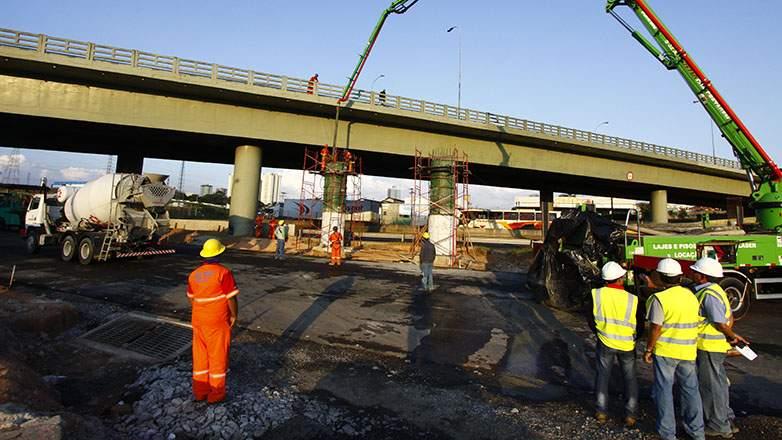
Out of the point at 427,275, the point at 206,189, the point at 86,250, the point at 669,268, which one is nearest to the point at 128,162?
the point at 86,250

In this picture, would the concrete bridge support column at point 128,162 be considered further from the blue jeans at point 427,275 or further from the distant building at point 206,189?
the distant building at point 206,189

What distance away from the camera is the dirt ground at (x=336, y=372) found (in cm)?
367

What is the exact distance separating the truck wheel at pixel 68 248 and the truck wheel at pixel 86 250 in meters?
0.38

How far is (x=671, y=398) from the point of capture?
368 cm

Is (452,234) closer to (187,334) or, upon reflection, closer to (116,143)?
(187,334)

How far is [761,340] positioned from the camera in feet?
24.2

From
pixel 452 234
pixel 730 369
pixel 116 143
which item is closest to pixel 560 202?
pixel 452 234

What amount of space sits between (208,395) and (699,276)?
5536 mm

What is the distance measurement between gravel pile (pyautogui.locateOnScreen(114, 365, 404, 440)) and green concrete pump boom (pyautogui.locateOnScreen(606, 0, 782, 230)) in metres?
16.4

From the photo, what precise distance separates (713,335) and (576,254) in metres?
4.93

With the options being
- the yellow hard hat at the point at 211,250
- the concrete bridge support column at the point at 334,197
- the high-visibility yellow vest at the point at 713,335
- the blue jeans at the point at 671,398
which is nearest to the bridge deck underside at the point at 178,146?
the concrete bridge support column at the point at 334,197

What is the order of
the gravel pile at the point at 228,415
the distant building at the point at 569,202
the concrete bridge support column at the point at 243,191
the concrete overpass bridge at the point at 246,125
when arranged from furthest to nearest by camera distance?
the distant building at the point at 569,202 → the concrete bridge support column at the point at 243,191 → the concrete overpass bridge at the point at 246,125 → the gravel pile at the point at 228,415

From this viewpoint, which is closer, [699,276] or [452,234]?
[699,276]

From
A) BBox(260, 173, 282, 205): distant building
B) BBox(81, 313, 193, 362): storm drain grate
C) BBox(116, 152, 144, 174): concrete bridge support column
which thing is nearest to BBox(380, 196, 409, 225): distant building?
BBox(116, 152, 144, 174): concrete bridge support column
